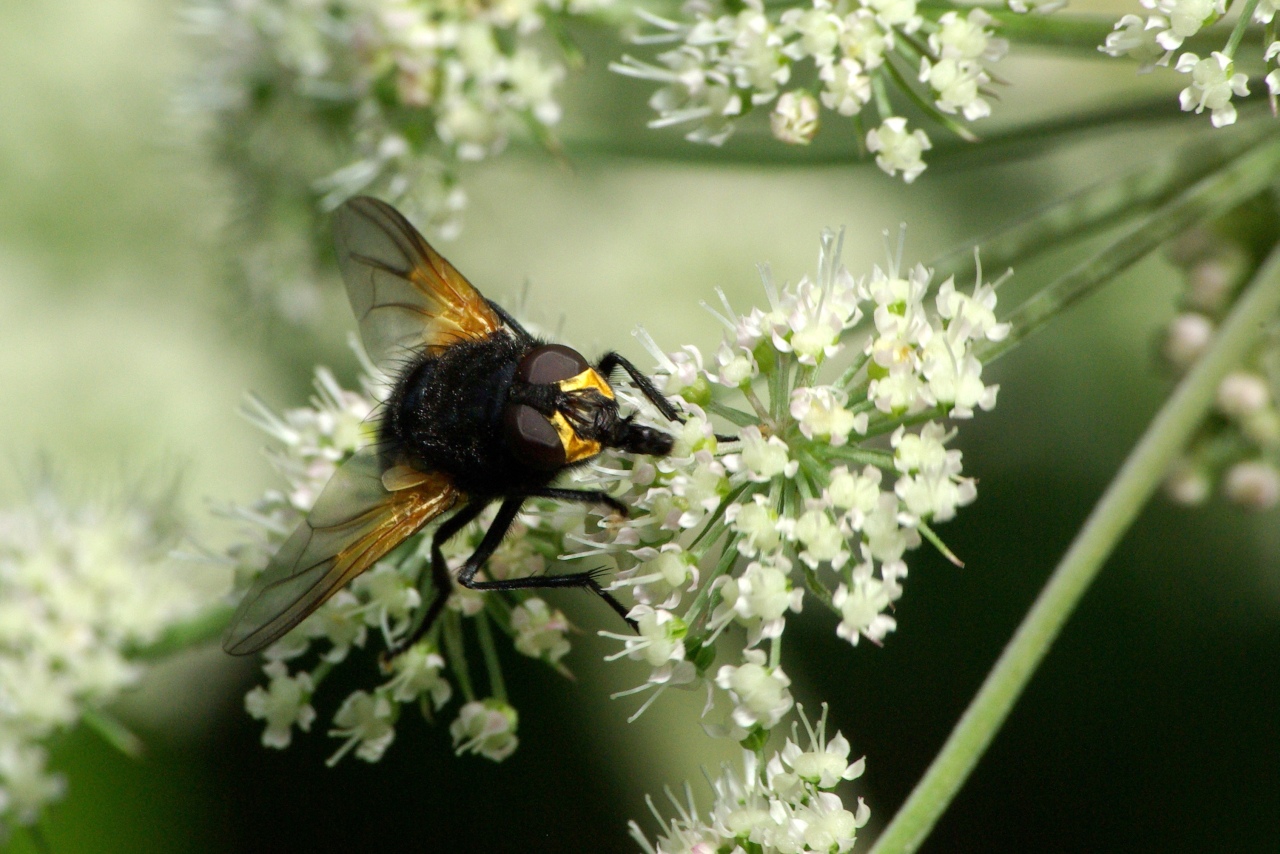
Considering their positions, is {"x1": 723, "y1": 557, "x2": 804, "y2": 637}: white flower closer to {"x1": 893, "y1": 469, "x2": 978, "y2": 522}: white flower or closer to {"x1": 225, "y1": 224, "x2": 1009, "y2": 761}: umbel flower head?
{"x1": 225, "y1": 224, "x2": 1009, "y2": 761}: umbel flower head

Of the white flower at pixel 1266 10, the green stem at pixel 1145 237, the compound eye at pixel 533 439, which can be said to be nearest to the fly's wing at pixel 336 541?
the compound eye at pixel 533 439

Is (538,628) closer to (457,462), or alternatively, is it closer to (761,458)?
(457,462)

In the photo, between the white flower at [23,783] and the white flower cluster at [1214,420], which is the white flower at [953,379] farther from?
the white flower at [23,783]

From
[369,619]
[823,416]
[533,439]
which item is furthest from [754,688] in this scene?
[369,619]

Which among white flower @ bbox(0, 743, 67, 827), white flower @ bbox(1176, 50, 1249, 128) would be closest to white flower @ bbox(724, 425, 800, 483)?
white flower @ bbox(1176, 50, 1249, 128)

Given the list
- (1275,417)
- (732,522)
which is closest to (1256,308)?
(1275,417)

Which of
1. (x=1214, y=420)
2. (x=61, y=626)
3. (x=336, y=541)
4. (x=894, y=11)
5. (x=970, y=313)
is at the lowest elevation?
(x=61, y=626)
